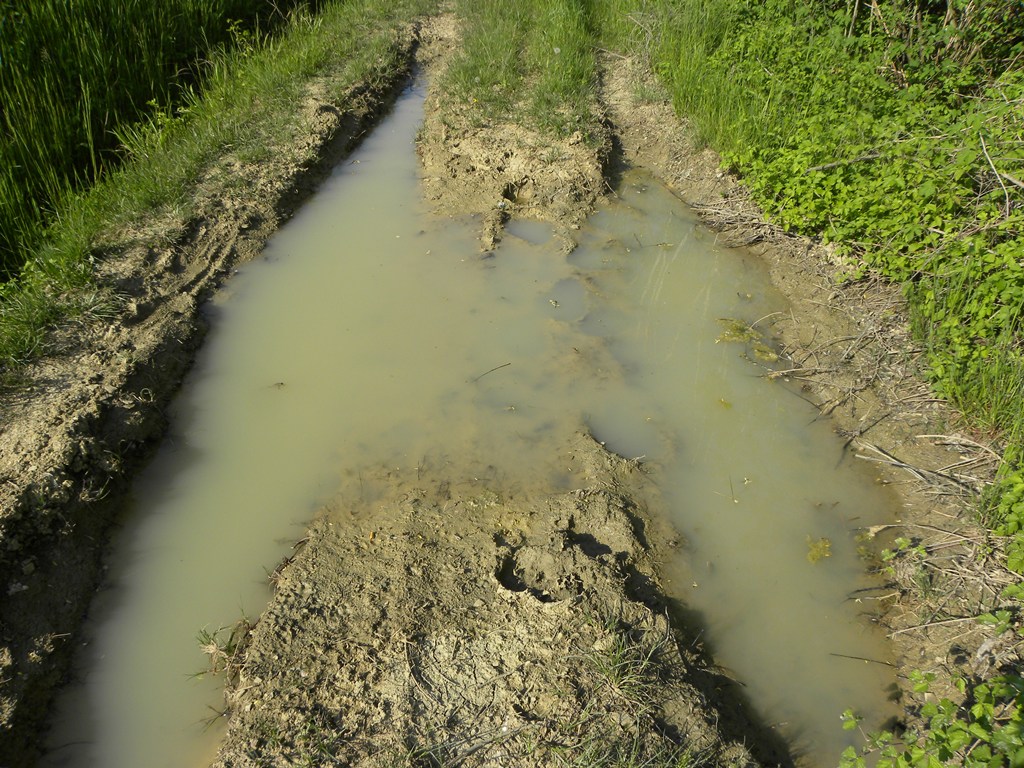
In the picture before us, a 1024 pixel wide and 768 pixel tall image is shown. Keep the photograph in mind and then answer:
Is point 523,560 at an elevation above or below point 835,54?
below

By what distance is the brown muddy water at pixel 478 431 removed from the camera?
2641 millimetres

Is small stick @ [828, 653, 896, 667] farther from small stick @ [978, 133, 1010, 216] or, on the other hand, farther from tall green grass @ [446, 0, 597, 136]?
tall green grass @ [446, 0, 597, 136]

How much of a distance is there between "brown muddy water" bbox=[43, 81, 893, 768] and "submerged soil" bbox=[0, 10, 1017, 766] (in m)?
0.14

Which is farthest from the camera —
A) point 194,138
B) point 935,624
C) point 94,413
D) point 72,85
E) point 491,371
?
point 194,138

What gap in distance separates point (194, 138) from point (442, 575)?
4010mm

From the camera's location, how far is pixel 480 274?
15.0ft

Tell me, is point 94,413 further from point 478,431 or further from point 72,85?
point 72,85

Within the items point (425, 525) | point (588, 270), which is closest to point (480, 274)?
point (588, 270)

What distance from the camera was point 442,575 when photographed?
9.14ft

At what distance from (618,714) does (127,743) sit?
1630 millimetres

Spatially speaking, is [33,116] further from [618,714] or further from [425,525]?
[618,714]

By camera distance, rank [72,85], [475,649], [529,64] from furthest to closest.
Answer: [529,64] < [72,85] < [475,649]

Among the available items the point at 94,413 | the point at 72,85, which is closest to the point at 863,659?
the point at 94,413

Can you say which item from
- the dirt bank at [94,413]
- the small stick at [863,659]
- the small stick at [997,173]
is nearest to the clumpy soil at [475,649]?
the small stick at [863,659]
